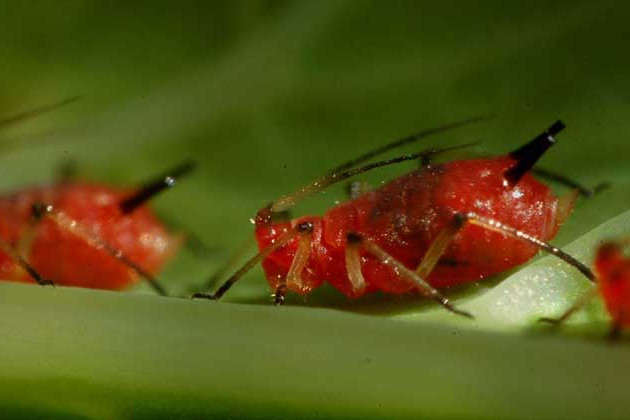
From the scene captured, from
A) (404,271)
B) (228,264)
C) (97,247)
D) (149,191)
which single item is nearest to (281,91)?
(149,191)

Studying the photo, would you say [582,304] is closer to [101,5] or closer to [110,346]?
[110,346]

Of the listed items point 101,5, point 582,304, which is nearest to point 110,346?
point 582,304

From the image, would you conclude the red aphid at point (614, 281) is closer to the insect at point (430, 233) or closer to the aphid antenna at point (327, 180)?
the insect at point (430, 233)

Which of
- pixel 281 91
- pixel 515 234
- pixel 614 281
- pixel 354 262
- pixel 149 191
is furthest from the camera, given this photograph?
pixel 281 91

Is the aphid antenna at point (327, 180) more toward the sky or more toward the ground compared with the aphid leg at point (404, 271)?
more toward the sky

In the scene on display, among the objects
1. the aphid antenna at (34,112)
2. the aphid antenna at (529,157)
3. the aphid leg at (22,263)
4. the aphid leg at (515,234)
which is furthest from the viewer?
the aphid antenna at (34,112)

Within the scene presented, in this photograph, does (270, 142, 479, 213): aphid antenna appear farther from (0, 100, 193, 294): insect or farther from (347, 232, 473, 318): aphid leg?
(0, 100, 193, 294): insect

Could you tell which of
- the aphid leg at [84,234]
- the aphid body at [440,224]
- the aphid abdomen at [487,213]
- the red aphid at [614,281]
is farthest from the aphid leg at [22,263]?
the red aphid at [614,281]

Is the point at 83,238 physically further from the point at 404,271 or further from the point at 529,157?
the point at 529,157
